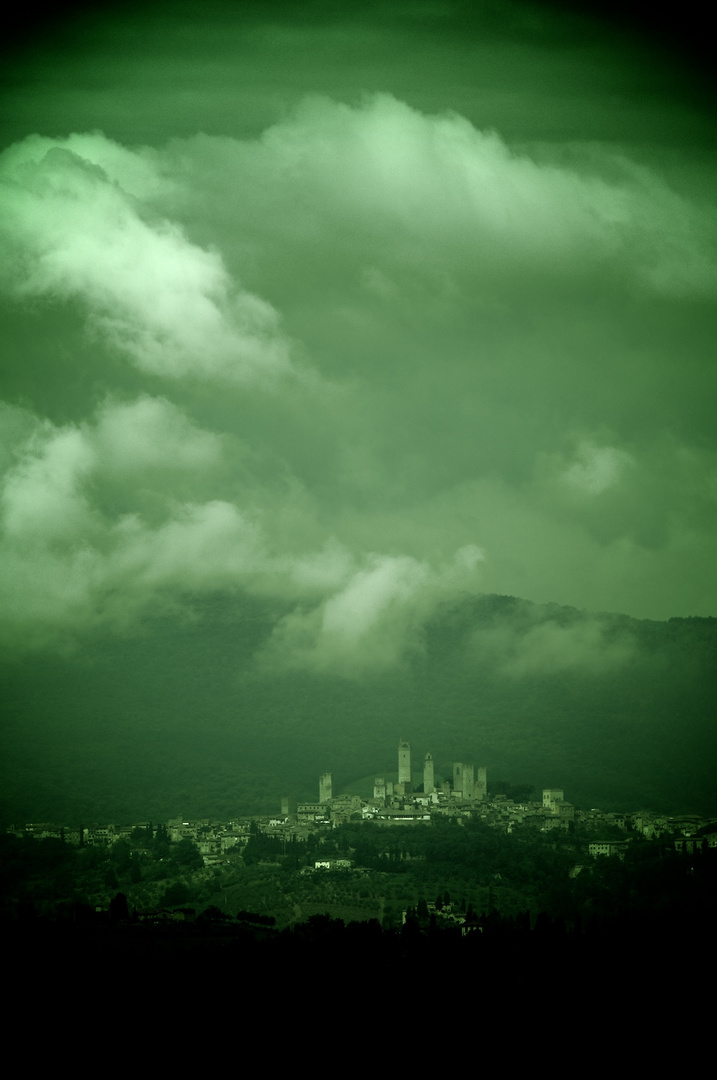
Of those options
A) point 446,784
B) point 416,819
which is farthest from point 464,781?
point 416,819

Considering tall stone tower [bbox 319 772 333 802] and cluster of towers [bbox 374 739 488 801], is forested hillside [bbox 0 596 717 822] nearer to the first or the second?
tall stone tower [bbox 319 772 333 802]

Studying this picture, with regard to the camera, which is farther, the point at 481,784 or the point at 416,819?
the point at 481,784

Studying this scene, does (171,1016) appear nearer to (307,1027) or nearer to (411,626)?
(307,1027)

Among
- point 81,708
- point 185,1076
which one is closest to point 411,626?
point 81,708

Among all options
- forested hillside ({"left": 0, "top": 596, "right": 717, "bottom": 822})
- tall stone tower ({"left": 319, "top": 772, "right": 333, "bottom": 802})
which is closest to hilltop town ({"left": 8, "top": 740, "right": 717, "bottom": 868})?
tall stone tower ({"left": 319, "top": 772, "right": 333, "bottom": 802})

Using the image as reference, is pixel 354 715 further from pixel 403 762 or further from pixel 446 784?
pixel 446 784

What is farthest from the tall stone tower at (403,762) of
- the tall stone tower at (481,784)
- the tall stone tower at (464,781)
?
the tall stone tower at (481,784)
